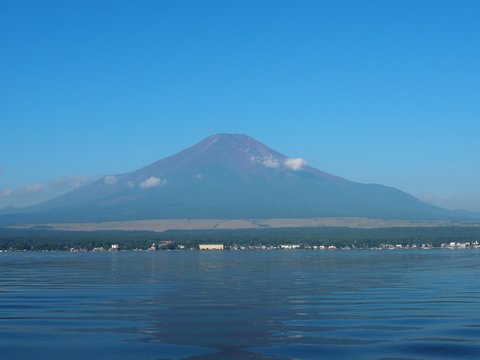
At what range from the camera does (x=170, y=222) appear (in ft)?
575

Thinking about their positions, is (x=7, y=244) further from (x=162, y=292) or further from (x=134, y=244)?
(x=162, y=292)

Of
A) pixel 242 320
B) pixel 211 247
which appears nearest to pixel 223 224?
pixel 211 247

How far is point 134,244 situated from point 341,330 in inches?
3658

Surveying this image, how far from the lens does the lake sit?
58.2ft

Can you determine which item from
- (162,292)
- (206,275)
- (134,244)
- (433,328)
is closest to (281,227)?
(134,244)

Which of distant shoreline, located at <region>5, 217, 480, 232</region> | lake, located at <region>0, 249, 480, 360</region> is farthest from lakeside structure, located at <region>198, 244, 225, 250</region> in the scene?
lake, located at <region>0, 249, 480, 360</region>

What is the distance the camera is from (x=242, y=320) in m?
22.6

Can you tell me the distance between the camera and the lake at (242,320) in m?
17.8

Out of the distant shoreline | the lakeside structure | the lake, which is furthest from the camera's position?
the distant shoreline

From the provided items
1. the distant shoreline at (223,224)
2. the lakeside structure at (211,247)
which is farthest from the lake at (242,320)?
the distant shoreline at (223,224)

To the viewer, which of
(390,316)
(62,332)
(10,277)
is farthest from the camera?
(10,277)

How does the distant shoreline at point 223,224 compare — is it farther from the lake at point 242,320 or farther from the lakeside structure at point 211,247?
the lake at point 242,320

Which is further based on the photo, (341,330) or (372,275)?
(372,275)

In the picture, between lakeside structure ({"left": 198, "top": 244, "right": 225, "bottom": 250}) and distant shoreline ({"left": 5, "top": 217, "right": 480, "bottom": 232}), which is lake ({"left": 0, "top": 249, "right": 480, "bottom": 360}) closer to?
lakeside structure ({"left": 198, "top": 244, "right": 225, "bottom": 250})
